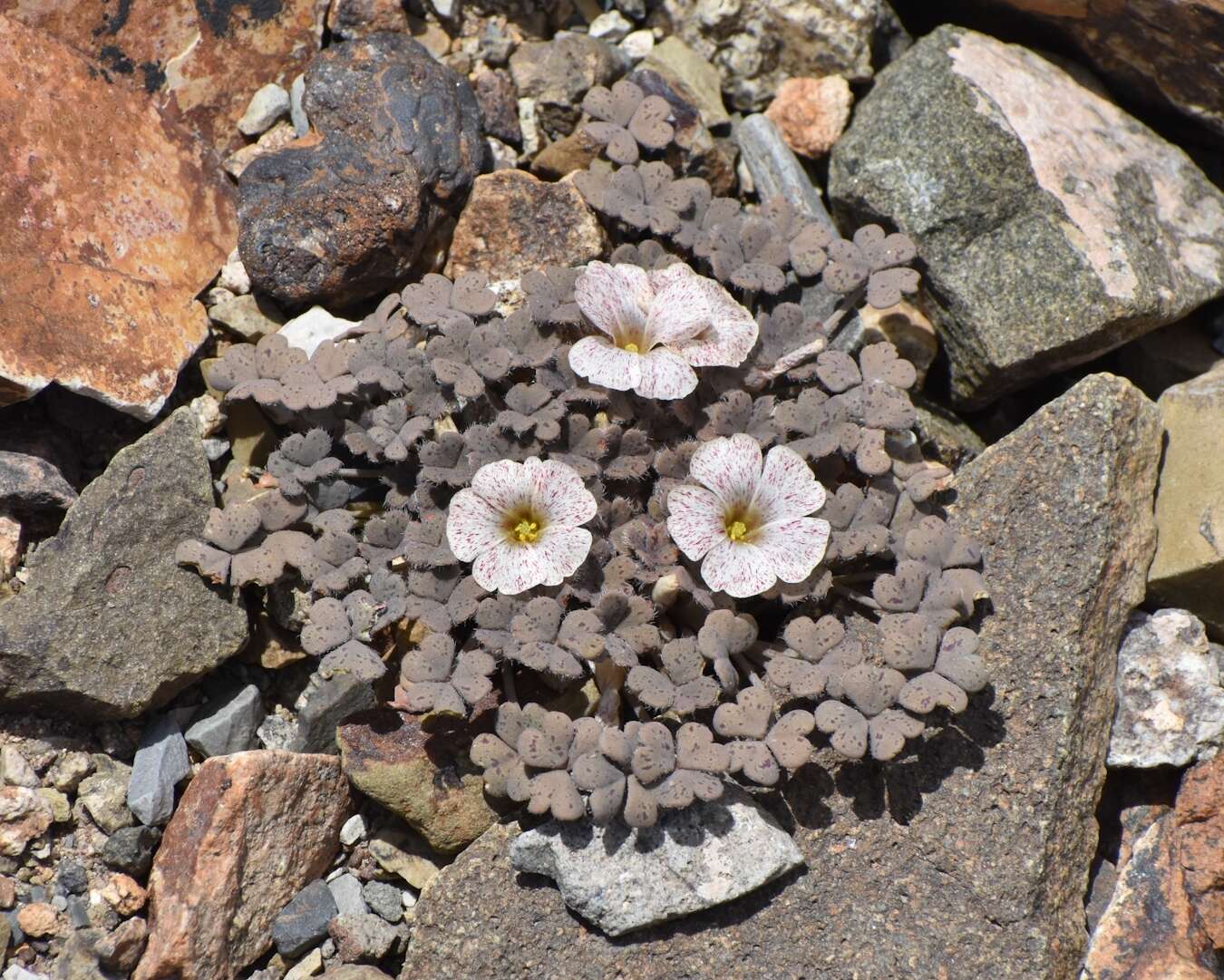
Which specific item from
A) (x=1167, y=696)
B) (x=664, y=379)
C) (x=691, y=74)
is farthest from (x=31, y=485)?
(x=1167, y=696)

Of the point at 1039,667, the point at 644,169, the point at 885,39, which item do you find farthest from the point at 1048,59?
the point at 1039,667

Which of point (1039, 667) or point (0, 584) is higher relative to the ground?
point (1039, 667)

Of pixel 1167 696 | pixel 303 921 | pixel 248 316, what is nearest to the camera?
pixel 303 921

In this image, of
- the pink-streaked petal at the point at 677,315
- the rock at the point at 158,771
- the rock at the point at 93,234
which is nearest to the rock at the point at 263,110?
the rock at the point at 93,234

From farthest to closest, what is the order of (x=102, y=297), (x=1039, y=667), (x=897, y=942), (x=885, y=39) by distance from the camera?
1. (x=885, y=39)
2. (x=102, y=297)
3. (x=1039, y=667)
4. (x=897, y=942)

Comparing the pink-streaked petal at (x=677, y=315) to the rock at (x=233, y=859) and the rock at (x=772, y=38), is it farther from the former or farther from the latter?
the rock at (x=233, y=859)

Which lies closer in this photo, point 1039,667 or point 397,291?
point 1039,667

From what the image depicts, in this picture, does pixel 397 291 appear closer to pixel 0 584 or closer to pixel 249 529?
pixel 249 529

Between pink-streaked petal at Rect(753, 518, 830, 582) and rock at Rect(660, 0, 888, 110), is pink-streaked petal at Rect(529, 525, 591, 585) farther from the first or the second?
rock at Rect(660, 0, 888, 110)

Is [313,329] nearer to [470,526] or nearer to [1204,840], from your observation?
[470,526]
